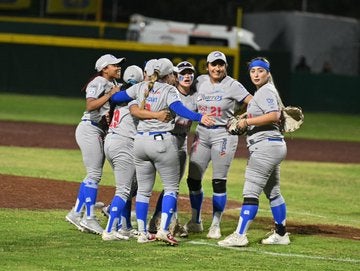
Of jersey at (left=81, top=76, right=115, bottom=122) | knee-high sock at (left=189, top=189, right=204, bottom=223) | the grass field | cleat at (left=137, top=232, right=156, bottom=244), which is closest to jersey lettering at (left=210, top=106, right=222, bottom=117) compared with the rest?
knee-high sock at (left=189, top=189, right=204, bottom=223)

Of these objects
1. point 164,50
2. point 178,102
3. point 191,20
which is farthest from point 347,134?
point 178,102

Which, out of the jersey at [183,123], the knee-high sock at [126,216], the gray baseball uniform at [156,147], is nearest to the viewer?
the gray baseball uniform at [156,147]

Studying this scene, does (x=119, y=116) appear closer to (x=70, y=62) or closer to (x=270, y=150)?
(x=270, y=150)

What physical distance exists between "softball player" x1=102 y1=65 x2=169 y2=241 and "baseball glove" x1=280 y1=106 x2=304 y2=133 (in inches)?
60.1

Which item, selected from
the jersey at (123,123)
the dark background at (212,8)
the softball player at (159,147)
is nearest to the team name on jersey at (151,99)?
the softball player at (159,147)

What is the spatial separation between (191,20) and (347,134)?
1521cm

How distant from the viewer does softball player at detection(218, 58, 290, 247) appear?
10.2 m

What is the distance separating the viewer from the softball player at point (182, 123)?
10.8 meters

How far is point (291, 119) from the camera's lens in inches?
413

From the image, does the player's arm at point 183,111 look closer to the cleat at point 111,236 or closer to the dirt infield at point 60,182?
the cleat at point 111,236

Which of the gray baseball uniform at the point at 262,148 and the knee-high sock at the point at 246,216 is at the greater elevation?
the gray baseball uniform at the point at 262,148

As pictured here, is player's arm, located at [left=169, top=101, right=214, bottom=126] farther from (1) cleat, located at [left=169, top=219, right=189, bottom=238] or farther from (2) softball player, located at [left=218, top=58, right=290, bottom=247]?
(1) cleat, located at [left=169, top=219, right=189, bottom=238]

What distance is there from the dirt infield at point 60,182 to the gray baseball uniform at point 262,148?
1503mm

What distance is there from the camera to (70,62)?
1275 inches
